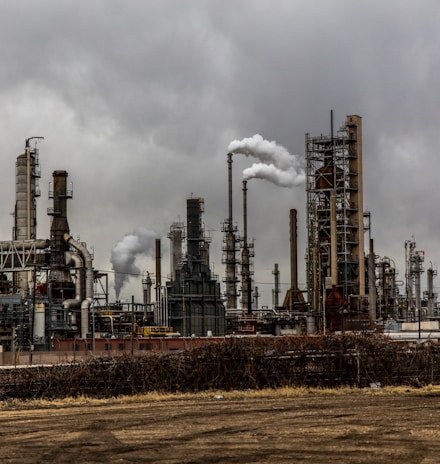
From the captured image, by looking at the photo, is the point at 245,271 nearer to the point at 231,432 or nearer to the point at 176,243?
the point at 176,243

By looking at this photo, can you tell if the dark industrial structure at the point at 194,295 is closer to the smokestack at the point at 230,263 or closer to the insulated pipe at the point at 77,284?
the insulated pipe at the point at 77,284

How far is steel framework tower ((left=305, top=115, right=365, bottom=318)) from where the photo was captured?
89188 millimetres

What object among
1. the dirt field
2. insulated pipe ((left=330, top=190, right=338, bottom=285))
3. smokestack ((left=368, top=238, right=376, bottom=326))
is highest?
insulated pipe ((left=330, top=190, right=338, bottom=285))

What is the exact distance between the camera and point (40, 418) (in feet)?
86.5

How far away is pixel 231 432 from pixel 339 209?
69.8m

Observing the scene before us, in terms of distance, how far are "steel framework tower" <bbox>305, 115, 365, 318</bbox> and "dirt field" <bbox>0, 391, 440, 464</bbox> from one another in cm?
5874

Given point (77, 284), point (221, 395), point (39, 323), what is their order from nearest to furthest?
point (221, 395), point (39, 323), point (77, 284)

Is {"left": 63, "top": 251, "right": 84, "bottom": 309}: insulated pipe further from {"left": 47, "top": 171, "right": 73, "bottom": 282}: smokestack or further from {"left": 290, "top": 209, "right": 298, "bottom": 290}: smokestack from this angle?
{"left": 290, "top": 209, "right": 298, "bottom": 290}: smokestack

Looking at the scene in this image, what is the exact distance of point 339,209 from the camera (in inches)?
3563

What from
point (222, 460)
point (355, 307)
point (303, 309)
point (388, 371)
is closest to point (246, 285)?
point (303, 309)

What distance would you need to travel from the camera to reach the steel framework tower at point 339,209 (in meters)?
89.2

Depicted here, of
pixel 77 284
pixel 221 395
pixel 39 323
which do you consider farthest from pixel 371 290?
pixel 221 395

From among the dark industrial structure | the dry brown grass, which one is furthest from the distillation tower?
the dry brown grass

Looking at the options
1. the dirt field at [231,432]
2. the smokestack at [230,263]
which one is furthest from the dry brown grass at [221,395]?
the smokestack at [230,263]
